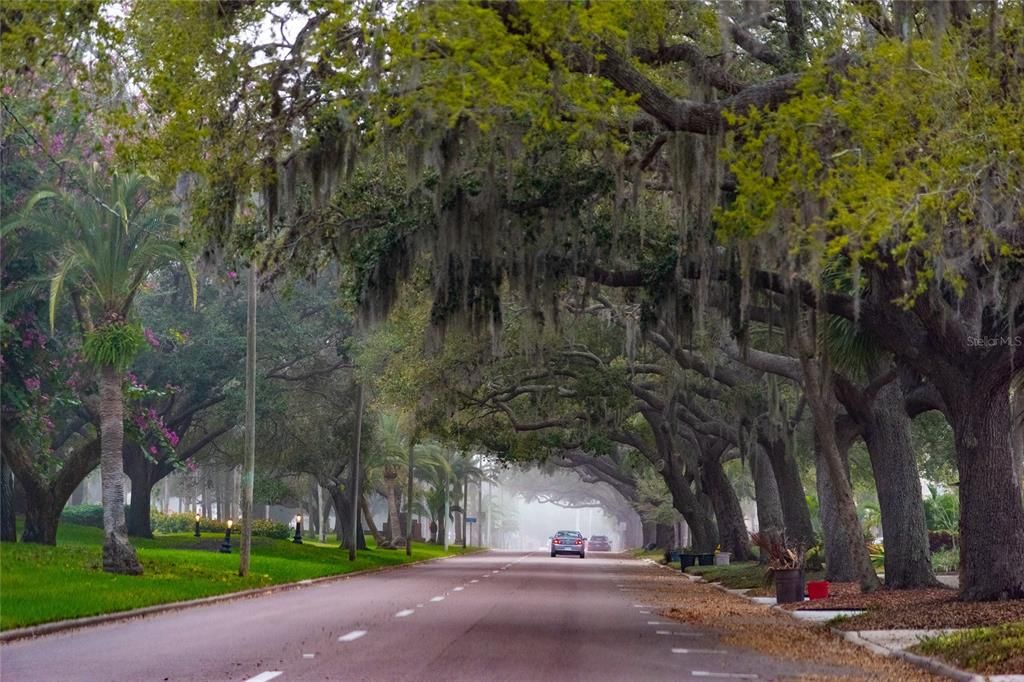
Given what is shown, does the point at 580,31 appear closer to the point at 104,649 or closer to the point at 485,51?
the point at 485,51

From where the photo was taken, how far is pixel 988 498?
72.0 feet

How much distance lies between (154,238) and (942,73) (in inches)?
844

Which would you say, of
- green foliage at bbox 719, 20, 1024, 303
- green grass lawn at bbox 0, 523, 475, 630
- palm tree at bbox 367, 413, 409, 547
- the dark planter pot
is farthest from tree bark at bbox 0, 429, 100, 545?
green foliage at bbox 719, 20, 1024, 303

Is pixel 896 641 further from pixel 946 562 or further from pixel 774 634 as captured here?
pixel 946 562

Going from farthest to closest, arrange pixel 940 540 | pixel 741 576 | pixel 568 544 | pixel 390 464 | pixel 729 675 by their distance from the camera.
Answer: pixel 568 544, pixel 390 464, pixel 940 540, pixel 741 576, pixel 729 675

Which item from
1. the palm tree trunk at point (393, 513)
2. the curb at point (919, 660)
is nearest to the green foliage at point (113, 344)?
the curb at point (919, 660)

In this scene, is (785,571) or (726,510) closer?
(785,571)

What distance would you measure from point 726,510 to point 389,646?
3852 cm

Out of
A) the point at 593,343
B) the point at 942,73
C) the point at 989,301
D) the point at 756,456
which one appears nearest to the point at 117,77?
the point at 942,73

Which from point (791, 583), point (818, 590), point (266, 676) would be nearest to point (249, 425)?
point (791, 583)

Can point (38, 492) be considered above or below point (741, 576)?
above

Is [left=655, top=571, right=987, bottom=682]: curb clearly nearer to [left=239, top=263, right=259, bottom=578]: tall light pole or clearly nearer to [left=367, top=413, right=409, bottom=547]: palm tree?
[left=239, top=263, right=259, bottom=578]: tall light pole

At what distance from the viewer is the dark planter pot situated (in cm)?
2820

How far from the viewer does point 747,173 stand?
56.5 feet
